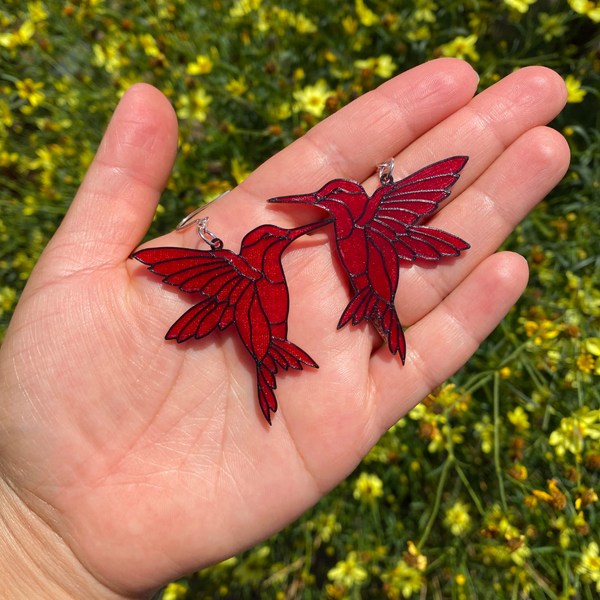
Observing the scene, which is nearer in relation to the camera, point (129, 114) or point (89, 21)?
point (129, 114)

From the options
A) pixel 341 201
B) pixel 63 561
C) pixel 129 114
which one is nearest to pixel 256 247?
pixel 341 201

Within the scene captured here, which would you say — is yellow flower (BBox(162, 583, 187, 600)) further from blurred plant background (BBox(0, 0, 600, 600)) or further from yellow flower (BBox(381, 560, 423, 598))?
yellow flower (BBox(381, 560, 423, 598))

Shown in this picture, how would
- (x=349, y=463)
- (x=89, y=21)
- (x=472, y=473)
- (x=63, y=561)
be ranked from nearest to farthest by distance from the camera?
1. (x=63, y=561)
2. (x=349, y=463)
3. (x=472, y=473)
4. (x=89, y=21)

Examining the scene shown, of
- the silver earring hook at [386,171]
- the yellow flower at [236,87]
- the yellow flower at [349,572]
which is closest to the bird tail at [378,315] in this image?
the silver earring hook at [386,171]

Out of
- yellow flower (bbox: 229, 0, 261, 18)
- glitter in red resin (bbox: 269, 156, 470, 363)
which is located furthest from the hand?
yellow flower (bbox: 229, 0, 261, 18)

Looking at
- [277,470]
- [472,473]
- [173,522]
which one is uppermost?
[173,522]

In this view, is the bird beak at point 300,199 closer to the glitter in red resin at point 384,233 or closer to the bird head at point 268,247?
the glitter in red resin at point 384,233

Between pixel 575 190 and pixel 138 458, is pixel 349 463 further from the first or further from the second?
pixel 575 190

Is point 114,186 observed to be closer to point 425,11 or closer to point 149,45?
point 149,45
